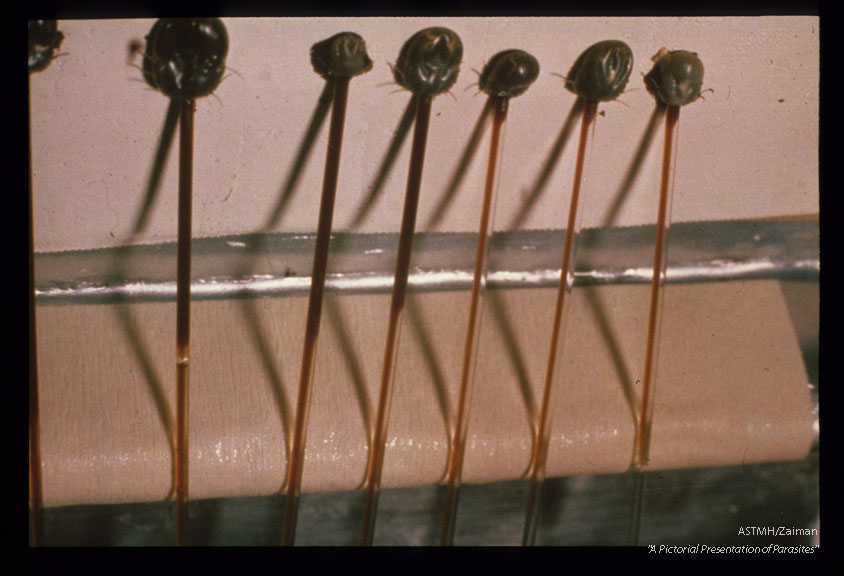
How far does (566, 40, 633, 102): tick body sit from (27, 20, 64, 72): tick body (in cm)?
38

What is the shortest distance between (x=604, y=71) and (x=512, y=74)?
68 millimetres

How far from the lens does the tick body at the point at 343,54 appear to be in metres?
0.48

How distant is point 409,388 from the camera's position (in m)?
0.54

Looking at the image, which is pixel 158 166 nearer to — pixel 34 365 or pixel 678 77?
pixel 34 365

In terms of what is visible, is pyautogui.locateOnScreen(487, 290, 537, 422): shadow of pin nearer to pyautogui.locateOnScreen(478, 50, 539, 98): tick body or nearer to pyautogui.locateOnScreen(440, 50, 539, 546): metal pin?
pyautogui.locateOnScreen(440, 50, 539, 546): metal pin

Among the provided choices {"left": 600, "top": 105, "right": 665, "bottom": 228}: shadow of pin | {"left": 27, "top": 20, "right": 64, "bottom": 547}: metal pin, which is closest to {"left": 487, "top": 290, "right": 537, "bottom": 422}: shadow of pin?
{"left": 600, "top": 105, "right": 665, "bottom": 228}: shadow of pin

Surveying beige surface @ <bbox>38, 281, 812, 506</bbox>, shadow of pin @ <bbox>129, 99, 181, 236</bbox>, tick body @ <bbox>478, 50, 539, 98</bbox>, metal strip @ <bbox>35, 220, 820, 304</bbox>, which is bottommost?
beige surface @ <bbox>38, 281, 812, 506</bbox>

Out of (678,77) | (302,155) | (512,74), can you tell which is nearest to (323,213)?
(302,155)

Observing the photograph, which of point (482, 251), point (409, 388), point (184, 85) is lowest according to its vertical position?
point (409, 388)

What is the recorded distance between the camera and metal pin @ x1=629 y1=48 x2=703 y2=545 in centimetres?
52

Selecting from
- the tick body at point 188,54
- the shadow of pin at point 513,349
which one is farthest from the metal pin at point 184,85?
the shadow of pin at point 513,349

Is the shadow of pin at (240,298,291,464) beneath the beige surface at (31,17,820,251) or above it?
beneath

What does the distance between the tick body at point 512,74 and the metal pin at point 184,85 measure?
0.63ft

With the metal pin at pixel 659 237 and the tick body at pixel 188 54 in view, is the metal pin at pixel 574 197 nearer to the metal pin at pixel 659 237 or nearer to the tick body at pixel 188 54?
the metal pin at pixel 659 237
